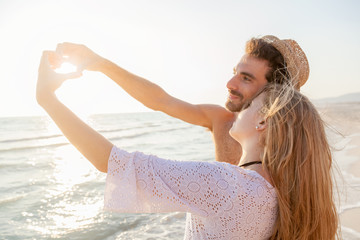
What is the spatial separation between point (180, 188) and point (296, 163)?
66cm

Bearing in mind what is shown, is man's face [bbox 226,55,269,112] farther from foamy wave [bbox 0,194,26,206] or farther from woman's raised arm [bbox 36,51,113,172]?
foamy wave [bbox 0,194,26,206]

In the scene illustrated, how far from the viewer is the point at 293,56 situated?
328cm

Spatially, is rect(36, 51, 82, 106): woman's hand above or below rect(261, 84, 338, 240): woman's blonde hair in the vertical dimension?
above

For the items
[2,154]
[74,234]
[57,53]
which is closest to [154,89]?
[57,53]

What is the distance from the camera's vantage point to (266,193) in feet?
5.34

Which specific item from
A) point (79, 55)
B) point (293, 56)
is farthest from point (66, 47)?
point (293, 56)

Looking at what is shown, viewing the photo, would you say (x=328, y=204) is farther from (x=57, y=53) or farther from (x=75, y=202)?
(x=75, y=202)

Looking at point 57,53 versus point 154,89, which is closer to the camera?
point 57,53

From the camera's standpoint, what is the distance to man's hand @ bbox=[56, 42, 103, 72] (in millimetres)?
2324

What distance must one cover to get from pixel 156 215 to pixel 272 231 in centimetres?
488

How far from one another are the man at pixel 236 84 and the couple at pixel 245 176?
1.24 m

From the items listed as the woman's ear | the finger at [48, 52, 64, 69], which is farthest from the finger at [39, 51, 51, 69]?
the woman's ear

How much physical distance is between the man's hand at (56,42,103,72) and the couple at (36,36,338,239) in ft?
0.20

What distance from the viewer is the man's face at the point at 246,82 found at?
3.32 metres
